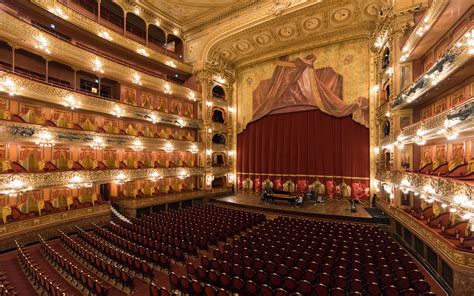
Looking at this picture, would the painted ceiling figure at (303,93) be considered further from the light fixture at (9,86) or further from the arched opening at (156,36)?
the light fixture at (9,86)

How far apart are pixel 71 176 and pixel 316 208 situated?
47.4 feet

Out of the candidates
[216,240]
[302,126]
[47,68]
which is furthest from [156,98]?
[216,240]

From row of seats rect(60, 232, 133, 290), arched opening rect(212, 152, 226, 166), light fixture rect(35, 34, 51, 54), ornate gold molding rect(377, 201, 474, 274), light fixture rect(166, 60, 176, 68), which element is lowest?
row of seats rect(60, 232, 133, 290)

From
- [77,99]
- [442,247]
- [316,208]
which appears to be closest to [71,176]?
[77,99]

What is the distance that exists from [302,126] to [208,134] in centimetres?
798

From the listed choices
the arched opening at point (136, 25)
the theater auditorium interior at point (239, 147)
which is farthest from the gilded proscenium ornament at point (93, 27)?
the arched opening at point (136, 25)

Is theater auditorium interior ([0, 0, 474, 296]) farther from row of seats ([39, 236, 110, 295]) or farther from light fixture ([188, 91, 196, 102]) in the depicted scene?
light fixture ([188, 91, 196, 102])

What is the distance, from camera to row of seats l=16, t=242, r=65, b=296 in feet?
21.2

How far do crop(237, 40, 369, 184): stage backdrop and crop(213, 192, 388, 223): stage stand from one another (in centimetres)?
286

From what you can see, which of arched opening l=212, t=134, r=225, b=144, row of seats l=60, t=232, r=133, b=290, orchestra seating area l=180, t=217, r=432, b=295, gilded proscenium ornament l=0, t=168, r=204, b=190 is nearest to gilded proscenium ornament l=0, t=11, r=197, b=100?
arched opening l=212, t=134, r=225, b=144

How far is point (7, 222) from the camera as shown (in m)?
11.3

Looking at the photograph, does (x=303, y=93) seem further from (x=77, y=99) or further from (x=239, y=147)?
(x=77, y=99)

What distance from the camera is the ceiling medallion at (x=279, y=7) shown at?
17141 mm

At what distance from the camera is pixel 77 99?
1473cm
